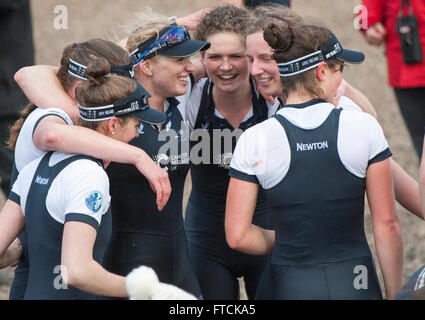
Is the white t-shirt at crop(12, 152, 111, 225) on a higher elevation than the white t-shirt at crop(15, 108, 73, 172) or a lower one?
higher

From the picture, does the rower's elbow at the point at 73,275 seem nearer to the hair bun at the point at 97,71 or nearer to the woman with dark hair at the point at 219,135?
the hair bun at the point at 97,71

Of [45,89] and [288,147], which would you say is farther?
[45,89]

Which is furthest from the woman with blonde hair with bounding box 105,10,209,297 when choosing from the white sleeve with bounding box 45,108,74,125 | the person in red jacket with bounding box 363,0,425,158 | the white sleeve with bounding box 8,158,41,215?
the person in red jacket with bounding box 363,0,425,158

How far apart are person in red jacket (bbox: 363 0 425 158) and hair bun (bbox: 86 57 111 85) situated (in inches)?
135

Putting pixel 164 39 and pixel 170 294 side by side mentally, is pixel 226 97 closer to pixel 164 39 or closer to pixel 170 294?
pixel 164 39

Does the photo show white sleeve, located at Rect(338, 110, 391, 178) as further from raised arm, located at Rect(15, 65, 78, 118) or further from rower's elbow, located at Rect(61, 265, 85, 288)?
raised arm, located at Rect(15, 65, 78, 118)

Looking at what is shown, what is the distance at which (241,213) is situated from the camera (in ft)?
10.1

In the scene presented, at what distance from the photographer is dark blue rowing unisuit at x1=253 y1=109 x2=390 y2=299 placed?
300cm

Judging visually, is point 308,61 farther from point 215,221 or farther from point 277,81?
point 215,221

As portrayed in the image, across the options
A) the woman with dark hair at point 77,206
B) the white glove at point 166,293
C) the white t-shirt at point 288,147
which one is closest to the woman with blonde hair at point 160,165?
the woman with dark hair at point 77,206

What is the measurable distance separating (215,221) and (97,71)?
4.82 ft

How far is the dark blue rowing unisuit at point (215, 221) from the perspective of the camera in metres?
4.04

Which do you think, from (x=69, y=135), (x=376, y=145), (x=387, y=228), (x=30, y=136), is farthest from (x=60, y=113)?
(x=387, y=228)

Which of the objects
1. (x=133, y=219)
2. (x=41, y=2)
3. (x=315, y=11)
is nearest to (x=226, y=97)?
(x=133, y=219)
